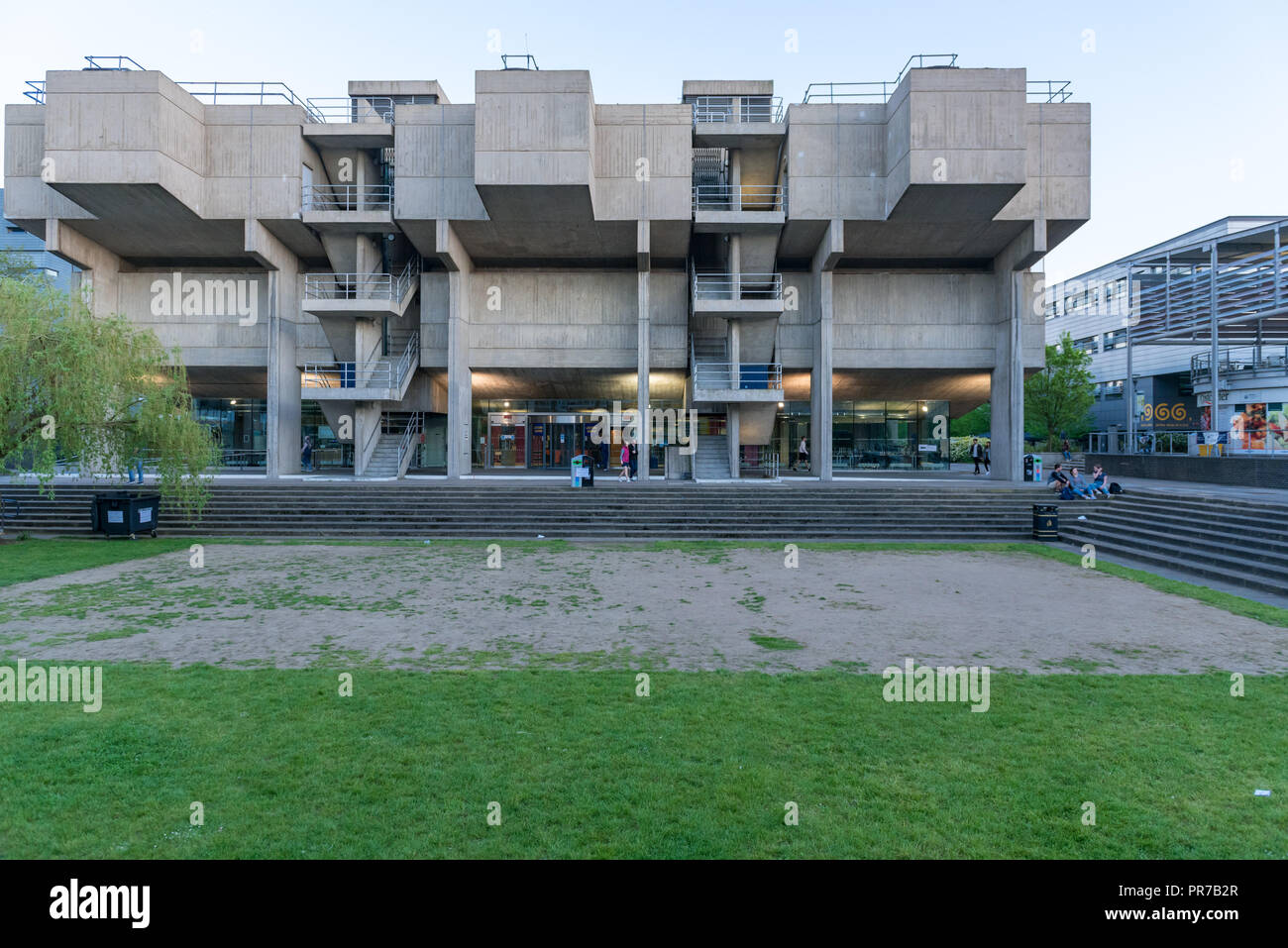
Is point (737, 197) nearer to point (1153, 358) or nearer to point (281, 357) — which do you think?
point (281, 357)

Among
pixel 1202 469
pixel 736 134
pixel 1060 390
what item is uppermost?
pixel 736 134

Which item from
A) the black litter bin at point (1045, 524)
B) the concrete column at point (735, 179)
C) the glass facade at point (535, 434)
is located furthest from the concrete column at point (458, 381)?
the black litter bin at point (1045, 524)

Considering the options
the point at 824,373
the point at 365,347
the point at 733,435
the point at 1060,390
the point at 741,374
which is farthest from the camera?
the point at 1060,390

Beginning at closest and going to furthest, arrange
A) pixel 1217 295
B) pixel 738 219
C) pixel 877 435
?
1. pixel 738 219
2. pixel 1217 295
3. pixel 877 435

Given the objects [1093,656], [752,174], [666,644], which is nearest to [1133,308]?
[752,174]

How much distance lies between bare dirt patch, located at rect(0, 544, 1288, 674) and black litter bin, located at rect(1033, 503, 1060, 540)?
4.31m

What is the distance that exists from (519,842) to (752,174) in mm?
28522

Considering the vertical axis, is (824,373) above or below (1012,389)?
above

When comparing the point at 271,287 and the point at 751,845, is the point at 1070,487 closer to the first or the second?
the point at 751,845

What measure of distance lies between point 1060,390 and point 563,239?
34.1 m

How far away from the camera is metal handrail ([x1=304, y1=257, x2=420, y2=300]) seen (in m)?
26.5

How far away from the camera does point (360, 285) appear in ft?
86.7

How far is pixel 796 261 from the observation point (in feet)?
96.0

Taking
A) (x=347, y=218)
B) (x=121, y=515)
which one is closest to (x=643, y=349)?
(x=347, y=218)
